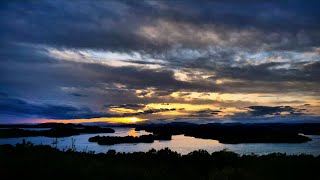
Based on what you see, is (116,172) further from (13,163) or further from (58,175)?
(13,163)

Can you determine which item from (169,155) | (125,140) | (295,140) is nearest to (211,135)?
(295,140)

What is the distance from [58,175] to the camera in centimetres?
1384

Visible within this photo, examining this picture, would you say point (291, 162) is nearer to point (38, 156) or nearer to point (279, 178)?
point (279, 178)

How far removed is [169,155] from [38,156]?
55.6 ft

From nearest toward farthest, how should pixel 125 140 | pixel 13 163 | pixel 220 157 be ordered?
pixel 13 163 → pixel 220 157 → pixel 125 140

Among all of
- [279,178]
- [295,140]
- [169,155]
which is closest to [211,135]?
[295,140]

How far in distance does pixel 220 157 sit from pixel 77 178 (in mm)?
17715

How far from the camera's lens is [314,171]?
74.8 ft

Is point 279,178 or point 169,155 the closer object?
point 279,178

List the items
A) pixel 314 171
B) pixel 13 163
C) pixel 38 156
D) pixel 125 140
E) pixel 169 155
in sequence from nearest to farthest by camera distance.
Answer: pixel 13 163 → pixel 38 156 → pixel 314 171 → pixel 169 155 → pixel 125 140

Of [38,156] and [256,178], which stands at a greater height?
[38,156]

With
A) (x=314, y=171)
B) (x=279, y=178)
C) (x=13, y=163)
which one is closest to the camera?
(x=13, y=163)

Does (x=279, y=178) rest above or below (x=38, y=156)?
below

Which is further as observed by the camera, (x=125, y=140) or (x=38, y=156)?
(x=125, y=140)
